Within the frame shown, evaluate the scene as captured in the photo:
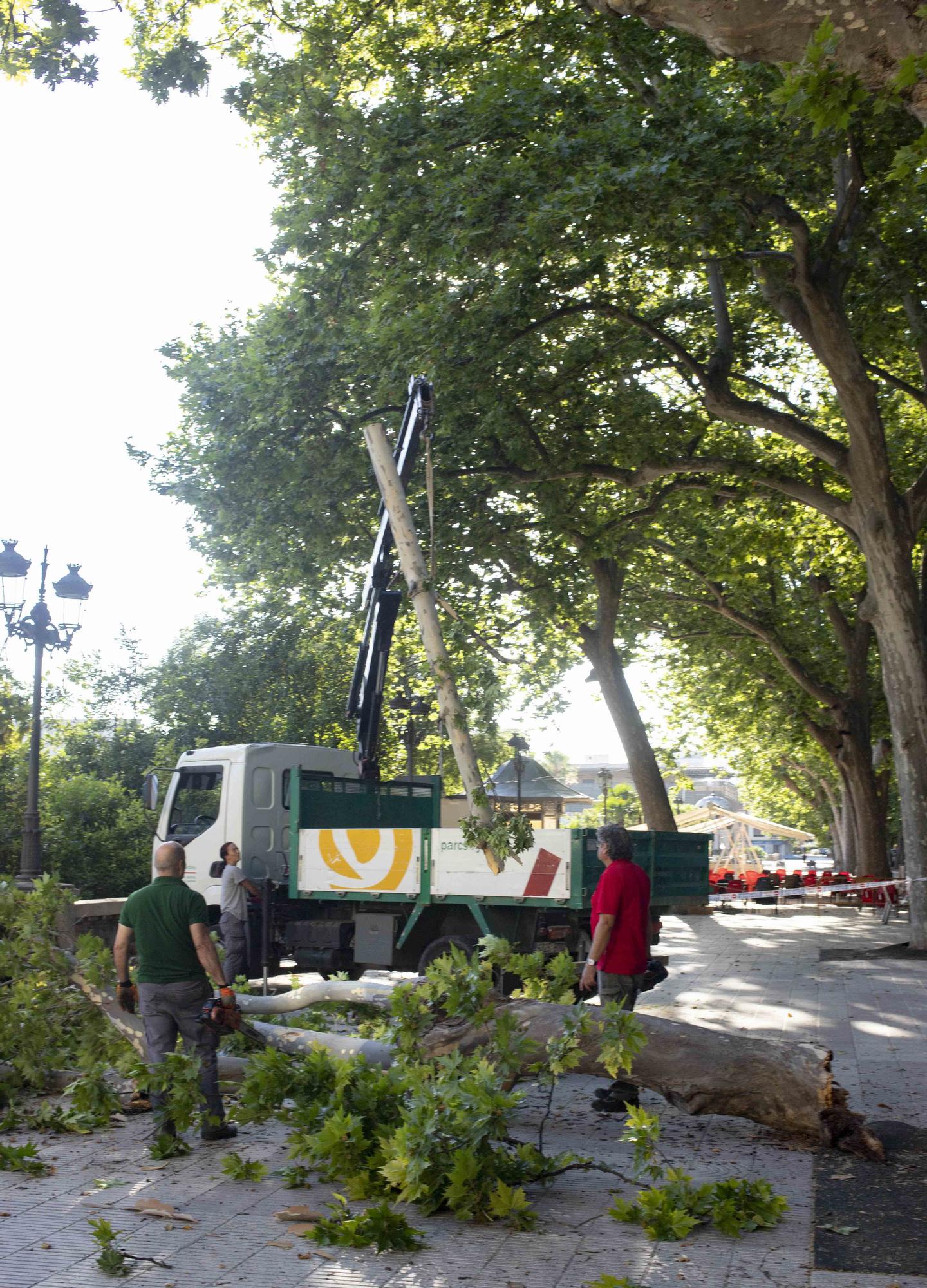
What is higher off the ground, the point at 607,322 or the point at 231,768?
the point at 607,322

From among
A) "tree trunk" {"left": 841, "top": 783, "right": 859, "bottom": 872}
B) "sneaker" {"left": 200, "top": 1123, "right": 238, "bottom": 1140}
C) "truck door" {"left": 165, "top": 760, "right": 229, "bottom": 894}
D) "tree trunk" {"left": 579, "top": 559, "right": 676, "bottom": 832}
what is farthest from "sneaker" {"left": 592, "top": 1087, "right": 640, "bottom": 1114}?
"tree trunk" {"left": 841, "top": 783, "right": 859, "bottom": 872}

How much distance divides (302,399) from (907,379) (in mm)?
12817

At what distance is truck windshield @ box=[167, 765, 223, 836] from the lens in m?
13.8

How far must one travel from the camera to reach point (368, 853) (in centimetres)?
1176

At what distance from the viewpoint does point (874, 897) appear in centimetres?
2884

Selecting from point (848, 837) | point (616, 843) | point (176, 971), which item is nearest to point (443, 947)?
point (616, 843)

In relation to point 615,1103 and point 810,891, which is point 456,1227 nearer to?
point 615,1103

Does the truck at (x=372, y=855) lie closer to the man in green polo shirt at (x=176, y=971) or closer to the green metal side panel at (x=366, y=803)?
the green metal side panel at (x=366, y=803)

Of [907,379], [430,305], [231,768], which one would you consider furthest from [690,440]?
[231,768]

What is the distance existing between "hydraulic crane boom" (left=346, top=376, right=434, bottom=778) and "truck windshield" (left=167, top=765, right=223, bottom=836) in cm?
166

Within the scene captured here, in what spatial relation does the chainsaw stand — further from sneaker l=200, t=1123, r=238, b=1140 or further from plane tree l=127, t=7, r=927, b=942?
plane tree l=127, t=7, r=927, b=942

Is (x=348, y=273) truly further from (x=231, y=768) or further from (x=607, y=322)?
(x=231, y=768)

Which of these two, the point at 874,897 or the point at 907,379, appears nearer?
the point at 907,379

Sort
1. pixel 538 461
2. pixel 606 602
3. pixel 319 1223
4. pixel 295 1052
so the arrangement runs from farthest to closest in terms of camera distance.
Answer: pixel 606 602 < pixel 538 461 < pixel 295 1052 < pixel 319 1223
